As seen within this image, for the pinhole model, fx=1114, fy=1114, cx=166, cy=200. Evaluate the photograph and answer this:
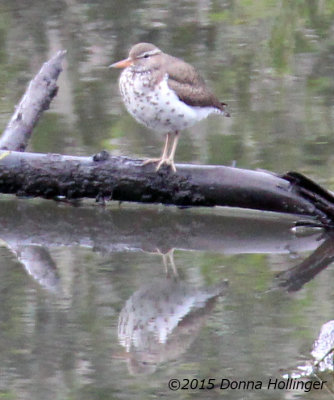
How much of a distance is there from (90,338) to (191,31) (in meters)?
7.93

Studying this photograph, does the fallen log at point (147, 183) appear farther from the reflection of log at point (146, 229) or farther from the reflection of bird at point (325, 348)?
the reflection of bird at point (325, 348)

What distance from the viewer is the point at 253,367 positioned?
539 centimetres

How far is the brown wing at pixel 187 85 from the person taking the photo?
7.70m

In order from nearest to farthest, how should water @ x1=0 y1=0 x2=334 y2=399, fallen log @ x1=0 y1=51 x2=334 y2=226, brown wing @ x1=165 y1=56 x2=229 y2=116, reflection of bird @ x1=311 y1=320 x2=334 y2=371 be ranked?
reflection of bird @ x1=311 y1=320 x2=334 y2=371, water @ x1=0 y1=0 x2=334 y2=399, fallen log @ x1=0 y1=51 x2=334 y2=226, brown wing @ x1=165 y1=56 x2=229 y2=116

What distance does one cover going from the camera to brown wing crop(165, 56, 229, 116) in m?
7.70

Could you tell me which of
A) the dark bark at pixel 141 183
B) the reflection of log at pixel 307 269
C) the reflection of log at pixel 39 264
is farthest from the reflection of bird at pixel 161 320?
the dark bark at pixel 141 183

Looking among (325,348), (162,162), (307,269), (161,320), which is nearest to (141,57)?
(162,162)

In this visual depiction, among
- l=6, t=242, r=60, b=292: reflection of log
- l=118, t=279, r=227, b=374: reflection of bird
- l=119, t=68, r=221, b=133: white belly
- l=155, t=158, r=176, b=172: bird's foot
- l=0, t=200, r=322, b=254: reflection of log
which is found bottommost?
l=0, t=200, r=322, b=254: reflection of log

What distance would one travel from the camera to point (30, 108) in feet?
27.5

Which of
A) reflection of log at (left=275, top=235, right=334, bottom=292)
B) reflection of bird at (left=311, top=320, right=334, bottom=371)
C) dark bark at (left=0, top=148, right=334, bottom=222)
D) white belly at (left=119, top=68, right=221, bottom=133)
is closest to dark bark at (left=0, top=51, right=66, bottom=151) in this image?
dark bark at (left=0, top=148, right=334, bottom=222)

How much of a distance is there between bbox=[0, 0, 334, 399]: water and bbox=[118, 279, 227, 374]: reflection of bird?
0.01 meters

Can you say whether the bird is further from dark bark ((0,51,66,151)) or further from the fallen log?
dark bark ((0,51,66,151))

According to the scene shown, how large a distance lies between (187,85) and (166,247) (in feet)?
3.92

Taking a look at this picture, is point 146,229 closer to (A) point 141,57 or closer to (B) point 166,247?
(B) point 166,247
